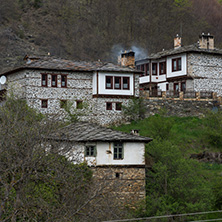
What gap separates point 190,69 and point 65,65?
11.9 meters

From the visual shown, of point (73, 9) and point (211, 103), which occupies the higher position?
point (73, 9)

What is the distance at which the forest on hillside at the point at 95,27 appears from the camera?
72.1 meters

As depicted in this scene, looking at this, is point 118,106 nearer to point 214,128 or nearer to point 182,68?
point 214,128

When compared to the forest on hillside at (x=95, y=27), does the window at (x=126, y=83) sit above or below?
below

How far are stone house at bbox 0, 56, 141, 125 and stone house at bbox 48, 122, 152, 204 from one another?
33.0 ft

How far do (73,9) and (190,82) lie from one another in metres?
41.5

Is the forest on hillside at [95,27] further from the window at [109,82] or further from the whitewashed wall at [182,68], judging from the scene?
the window at [109,82]

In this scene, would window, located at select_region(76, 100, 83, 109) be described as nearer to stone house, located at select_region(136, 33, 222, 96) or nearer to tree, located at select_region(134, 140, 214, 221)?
stone house, located at select_region(136, 33, 222, 96)

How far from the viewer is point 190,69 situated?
45594mm

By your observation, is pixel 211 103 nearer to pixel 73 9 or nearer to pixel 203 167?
pixel 203 167

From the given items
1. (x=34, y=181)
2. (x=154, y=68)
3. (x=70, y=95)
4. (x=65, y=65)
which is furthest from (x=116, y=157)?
(x=154, y=68)

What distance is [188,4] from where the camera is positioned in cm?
9162

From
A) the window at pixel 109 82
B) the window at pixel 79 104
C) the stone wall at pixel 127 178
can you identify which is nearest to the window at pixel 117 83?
the window at pixel 109 82

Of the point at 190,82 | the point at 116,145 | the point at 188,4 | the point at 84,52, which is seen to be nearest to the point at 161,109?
the point at 190,82
